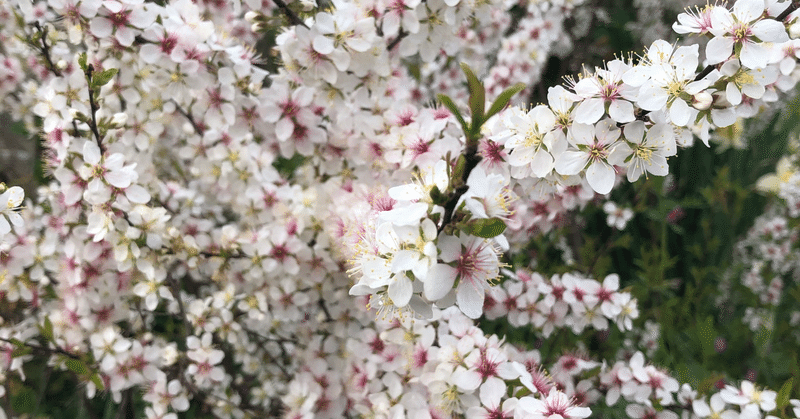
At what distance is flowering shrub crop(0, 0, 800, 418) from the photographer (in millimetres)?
772

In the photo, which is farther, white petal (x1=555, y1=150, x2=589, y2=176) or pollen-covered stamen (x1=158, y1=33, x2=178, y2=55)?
pollen-covered stamen (x1=158, y1=33, x2=178, y2=55)

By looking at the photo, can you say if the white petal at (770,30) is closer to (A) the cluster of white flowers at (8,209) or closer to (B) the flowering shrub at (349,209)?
(B) the flowering shrub at (349,209)

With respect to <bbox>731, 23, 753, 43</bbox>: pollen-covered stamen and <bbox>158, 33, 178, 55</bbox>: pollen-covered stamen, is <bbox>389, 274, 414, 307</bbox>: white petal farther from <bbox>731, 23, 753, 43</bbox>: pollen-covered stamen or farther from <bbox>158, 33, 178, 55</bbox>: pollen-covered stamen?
<bbox>158, 33, 178, 55</bbox>: pollen-covered stamen

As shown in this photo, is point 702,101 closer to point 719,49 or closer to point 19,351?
point 719,49

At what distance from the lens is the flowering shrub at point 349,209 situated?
772 mm

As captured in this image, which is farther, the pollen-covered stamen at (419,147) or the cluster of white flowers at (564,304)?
the cluster of white flowers at (564,304)

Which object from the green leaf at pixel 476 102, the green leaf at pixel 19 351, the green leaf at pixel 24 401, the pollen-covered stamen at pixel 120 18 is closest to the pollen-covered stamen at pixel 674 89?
the green leaf at pixel 476 102

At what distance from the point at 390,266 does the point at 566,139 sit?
0.38 m

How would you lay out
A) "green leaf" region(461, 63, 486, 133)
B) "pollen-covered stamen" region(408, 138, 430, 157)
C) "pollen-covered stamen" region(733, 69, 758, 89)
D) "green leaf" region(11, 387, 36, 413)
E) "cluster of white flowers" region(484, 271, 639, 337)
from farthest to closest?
"green leaf" region(11, 387, 36, 413) → "cluster of white flowers" region(484, 271, 639, 337) → "pollen-covered stamen" region(408, 138, 430, 157) → "pollen-covered stamen" region(733, 69, 758, 89) → "green leaf" region(461, 63, 486, 133)

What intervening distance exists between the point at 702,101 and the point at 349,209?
2.66 feet

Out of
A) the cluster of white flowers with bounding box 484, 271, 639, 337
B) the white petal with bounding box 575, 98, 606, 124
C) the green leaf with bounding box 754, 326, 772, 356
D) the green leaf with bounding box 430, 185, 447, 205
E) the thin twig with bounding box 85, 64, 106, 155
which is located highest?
the white petal with bounding box 575, 98, 606, 124

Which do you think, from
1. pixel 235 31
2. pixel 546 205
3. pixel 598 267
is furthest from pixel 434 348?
pixel 235 31

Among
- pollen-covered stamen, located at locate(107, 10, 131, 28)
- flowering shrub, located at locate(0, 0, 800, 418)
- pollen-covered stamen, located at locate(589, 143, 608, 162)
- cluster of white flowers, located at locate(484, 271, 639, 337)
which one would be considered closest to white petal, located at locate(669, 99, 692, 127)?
flowering shrub, located at locate(0, 0, 800, 418)

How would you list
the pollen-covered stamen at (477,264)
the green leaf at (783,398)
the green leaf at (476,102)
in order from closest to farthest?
the green leaf at (476,102) < the pollen-covered stamen at (477,264) < the green leaf at (783,398)
